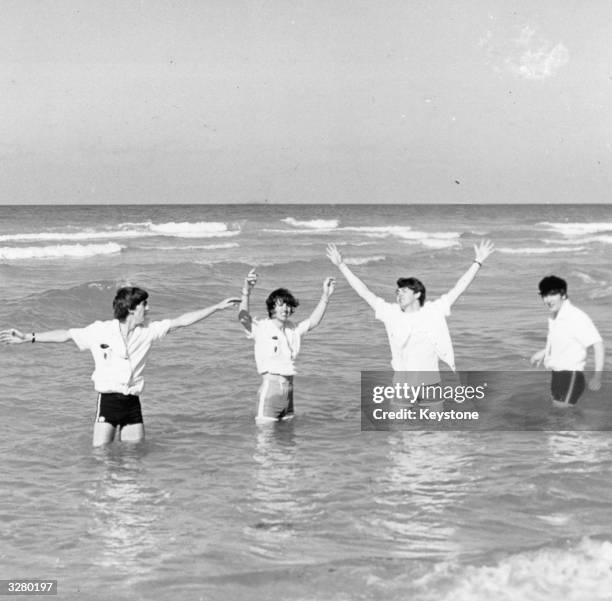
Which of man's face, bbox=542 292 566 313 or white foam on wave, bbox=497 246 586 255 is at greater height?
white foam on wave, bbox=497 246 586 255

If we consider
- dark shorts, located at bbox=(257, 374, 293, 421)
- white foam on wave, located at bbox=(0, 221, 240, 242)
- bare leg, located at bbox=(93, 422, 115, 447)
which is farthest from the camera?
white foam on wave, located at bbox=(0, 221, 240, 242)

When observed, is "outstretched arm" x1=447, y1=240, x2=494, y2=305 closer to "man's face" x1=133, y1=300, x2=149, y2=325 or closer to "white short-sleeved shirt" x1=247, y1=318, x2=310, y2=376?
"white short-sleeved shirt" x1=247, y1=318, x2=310, y2=376

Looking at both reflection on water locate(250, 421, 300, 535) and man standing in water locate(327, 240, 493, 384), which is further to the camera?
man standing in water locate(327, 240, 493, 384)

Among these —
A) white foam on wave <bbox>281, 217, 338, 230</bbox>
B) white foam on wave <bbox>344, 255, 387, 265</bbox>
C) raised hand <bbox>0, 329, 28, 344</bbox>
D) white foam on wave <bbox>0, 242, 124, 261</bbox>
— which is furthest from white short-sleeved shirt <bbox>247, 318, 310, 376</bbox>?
white foam on wave <bbox>281, 217, 338, 230</bbox>

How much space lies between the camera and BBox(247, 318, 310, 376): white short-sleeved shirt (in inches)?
316

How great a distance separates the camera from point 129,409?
24.7ft

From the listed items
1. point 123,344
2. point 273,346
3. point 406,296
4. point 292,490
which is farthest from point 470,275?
point 123,344

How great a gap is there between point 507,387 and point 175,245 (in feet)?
98.8

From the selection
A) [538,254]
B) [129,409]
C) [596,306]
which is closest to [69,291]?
[596,306]

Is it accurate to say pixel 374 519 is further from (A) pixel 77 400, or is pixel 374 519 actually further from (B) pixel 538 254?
(B) pixel 538 254

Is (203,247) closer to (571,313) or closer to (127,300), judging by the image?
(571,313)

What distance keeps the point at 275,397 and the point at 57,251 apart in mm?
27560

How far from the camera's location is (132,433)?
7.66 meters

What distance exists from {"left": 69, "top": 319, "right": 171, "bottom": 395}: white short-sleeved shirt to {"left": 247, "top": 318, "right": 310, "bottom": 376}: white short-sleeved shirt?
1058 millimetres
